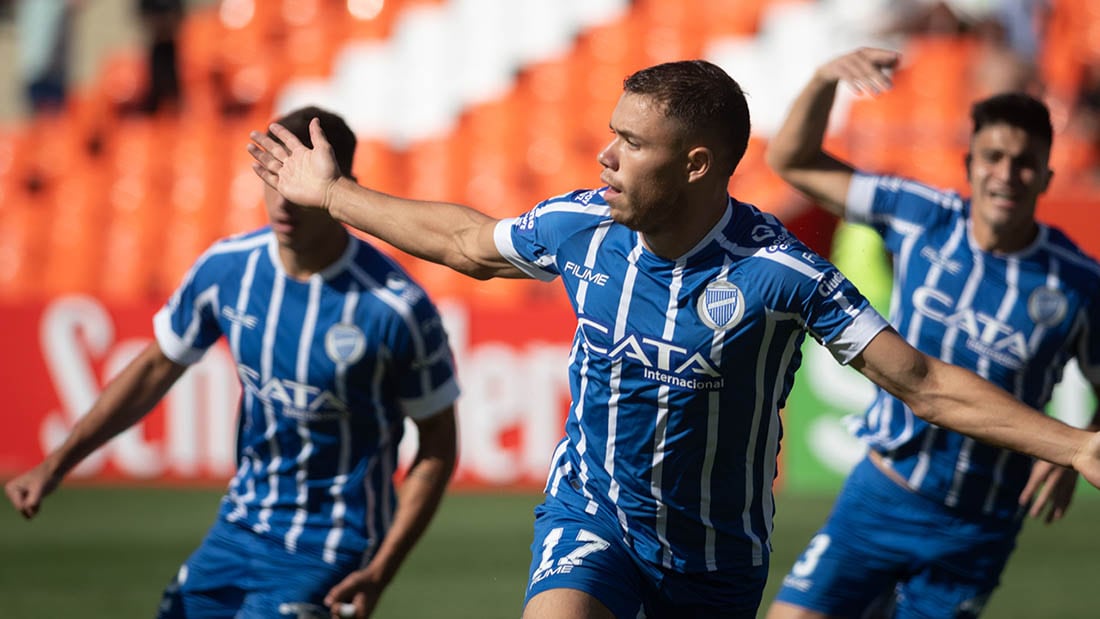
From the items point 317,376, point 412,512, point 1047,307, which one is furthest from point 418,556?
point 1047,307

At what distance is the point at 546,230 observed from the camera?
3.91 metres

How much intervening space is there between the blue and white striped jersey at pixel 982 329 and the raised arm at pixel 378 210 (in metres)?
1.87

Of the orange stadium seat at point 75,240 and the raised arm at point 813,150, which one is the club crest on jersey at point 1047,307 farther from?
the orange stadium seat at point 75,240

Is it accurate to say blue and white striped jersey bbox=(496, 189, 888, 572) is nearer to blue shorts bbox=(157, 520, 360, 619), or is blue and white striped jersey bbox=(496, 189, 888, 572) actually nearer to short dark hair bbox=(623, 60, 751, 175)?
short dark hair bbox=(623, 60, 751, 175)

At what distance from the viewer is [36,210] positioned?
14.2 meters

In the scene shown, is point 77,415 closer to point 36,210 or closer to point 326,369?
point 36,210

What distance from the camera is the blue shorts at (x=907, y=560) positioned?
5117 millimetres

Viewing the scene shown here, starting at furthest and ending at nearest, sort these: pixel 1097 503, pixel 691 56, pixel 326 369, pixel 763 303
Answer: pixel 691 56, pixel 1097 503, pixel 326 369, pixel 763 303

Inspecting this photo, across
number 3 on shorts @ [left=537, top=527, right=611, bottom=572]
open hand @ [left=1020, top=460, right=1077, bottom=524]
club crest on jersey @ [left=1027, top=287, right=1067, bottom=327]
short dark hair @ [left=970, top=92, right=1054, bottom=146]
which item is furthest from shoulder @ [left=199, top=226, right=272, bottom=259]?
open hand @ [left=1020, top=460, right=1077, bottom=524]

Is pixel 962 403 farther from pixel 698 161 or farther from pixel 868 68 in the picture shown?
pixel 868 68

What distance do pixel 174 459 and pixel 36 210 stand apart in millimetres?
4531

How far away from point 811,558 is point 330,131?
7.58 ft

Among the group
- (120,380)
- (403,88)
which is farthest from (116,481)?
(120,380)

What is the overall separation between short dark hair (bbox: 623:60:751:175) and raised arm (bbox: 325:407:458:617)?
5.08 ft
